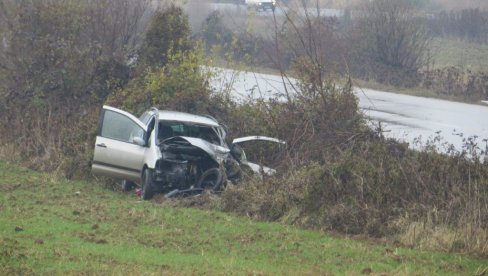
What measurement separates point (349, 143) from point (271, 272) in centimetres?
599

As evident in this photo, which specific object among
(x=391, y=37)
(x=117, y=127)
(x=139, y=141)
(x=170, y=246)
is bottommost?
(x=170, y=246)

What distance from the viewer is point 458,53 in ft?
157

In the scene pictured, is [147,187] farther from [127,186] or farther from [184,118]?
[184,118]

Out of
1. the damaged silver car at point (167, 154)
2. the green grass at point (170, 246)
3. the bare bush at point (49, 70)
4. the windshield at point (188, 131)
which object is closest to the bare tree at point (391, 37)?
the bare bush at point (49, 70)

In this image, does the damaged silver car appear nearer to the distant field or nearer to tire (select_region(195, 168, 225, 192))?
tire (select_region(195, 168, 225, 192))

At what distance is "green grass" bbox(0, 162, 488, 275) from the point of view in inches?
363

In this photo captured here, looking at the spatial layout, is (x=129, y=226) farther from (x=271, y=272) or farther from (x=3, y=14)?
(x=3, y=14)

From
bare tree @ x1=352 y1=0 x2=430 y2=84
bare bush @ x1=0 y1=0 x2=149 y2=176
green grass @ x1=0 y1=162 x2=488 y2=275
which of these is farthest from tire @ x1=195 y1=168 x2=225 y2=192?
bare tree @ x1=352 y1=0 x2=430 y2=84

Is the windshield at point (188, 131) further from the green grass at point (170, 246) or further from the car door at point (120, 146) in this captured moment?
the green grass at point (170, 246)

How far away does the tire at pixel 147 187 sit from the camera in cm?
1520

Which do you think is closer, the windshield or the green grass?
the green grass

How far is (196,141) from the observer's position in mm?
15000

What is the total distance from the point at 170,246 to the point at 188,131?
18.9 feet

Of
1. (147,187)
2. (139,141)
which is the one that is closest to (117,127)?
(139,141)
